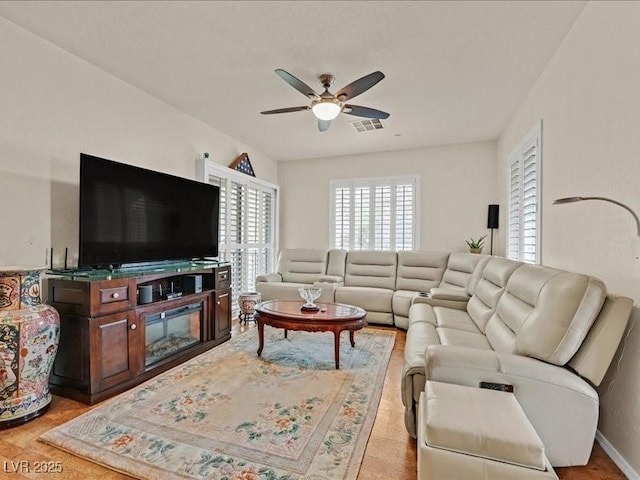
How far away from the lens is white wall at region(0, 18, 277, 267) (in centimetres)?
235

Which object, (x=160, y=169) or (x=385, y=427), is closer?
(x=385, y=427)

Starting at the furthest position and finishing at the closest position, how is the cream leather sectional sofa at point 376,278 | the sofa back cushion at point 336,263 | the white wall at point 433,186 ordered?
the sofa back cushion at point 336,263, the white wall at point 433,186, the cream leather sectional sofa at point 376,278

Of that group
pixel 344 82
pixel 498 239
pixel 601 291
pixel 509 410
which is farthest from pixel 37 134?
pixel 498 239

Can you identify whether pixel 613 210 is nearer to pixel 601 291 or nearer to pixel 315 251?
pixel 601 291

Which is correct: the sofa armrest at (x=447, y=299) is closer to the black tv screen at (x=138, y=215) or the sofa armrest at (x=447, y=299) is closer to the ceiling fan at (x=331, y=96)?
the ceiling fan at (x=331, y=96)

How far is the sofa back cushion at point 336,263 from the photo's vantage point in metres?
5.30

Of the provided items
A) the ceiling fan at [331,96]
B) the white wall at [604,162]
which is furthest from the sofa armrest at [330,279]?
the white wall at [604,162]

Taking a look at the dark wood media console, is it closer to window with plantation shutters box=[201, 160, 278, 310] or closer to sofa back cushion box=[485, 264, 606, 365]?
window with plantation shutters box=[201, 160, 278, 310]

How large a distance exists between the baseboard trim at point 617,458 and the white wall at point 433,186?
3.52 meters

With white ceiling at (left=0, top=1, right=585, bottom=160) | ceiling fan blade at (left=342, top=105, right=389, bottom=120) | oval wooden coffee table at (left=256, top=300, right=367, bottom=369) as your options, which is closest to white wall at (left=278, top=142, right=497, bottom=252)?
white ceiling at (left=0, top=1, right=585, bottom=160)

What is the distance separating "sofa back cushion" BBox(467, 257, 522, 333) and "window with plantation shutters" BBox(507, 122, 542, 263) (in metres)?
0.37

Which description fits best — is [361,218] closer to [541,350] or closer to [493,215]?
[493,215]

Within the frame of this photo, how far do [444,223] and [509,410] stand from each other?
13.6 feet

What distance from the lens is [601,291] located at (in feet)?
5.43
